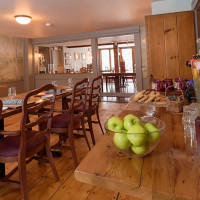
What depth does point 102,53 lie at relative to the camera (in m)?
12.7

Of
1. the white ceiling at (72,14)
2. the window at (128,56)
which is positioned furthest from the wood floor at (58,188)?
the window at (128,56)

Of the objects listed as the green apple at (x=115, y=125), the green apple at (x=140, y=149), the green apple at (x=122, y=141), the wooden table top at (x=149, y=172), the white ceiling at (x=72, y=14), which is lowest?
the wooden table top at (x=149, y=172)

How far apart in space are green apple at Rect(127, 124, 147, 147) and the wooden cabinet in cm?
266

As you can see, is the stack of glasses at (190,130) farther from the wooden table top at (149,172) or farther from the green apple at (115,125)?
the green apple at (115,125)

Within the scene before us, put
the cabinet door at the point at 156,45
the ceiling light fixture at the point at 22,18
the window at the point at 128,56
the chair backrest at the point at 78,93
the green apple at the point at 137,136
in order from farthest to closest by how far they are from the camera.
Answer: the window at the point at 128,56, the ceiling light fixture at the point at 22,18, the cabinet door at the point at 156,45, the chair backrest at the point at 78,93, the green apple at the point at 137,136

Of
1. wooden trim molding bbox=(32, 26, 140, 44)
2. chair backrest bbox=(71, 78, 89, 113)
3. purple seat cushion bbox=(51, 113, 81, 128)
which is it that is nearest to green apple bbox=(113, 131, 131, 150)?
chair backrest bbox=(71, 78, 89, 113)

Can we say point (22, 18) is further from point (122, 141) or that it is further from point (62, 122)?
point (122, 141)

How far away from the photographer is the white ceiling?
3762 mm

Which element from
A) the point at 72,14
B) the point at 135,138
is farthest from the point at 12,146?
the point at 72,14

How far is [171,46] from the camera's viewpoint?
3006 mm

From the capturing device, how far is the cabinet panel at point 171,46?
2973 millimetres

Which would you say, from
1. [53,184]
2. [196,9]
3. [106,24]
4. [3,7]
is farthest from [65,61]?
[53,184]

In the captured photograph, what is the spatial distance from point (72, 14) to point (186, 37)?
2782mm

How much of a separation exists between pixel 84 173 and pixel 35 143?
112cm
